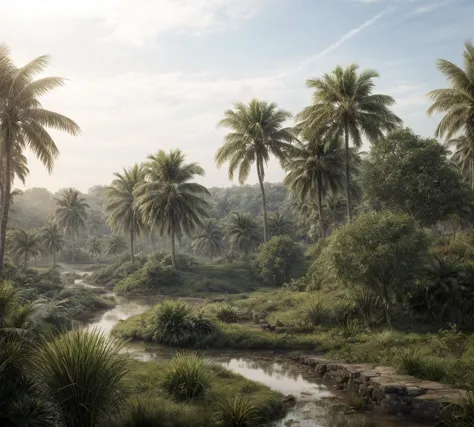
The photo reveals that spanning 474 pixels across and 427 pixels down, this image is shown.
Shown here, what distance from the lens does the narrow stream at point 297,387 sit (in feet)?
39.8

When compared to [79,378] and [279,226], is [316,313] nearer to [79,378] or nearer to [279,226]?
[79,378]

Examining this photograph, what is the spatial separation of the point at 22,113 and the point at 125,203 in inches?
1345

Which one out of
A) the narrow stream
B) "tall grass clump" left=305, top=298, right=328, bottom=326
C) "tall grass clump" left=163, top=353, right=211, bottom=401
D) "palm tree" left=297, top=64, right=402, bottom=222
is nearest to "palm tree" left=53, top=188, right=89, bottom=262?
"palm tree" left=297, top=64, right=402, bottom=222

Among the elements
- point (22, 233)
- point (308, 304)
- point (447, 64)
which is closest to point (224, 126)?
point (447, 64)

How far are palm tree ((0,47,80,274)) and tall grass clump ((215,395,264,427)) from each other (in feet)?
50.4

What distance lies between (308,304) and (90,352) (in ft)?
51.5

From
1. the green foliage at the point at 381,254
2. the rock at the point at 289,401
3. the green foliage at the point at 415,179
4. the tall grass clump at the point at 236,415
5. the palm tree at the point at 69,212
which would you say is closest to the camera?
the tall grass clump at the point at 236,415

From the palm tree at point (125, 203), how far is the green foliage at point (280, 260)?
1982 cm

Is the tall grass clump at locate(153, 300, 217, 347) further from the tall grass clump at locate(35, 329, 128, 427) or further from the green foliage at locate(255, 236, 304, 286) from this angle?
the green foliage at locate(255, 236, 304, 286)

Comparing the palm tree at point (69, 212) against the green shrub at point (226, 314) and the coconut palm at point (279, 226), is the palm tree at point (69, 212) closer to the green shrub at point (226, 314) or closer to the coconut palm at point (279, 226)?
the coconut palm at point (279, 226)

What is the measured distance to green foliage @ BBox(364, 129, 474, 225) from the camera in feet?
94.0

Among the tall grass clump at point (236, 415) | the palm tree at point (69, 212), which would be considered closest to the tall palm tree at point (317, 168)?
the tall grass clump at point (236, 415)

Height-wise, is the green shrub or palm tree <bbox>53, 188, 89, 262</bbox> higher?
palm tree <bbox>53, 188, 89, 262</bbox>

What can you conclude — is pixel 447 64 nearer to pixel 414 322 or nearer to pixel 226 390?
pixel 414 322
